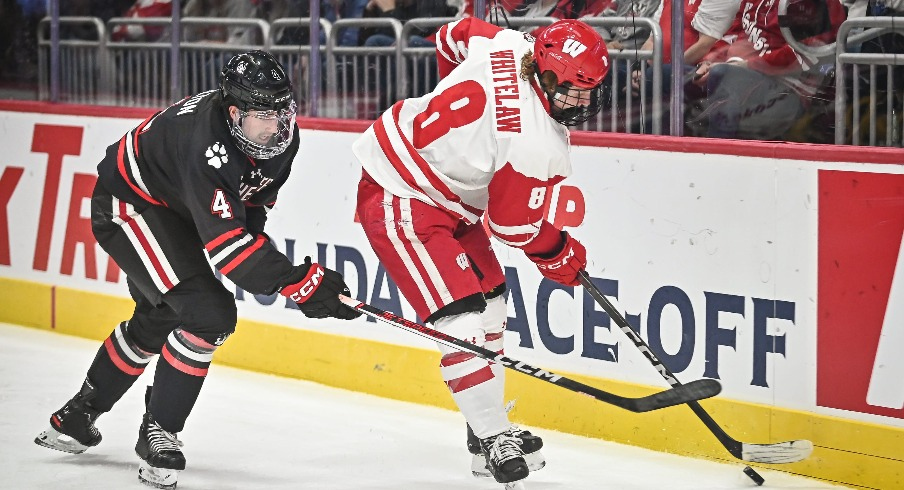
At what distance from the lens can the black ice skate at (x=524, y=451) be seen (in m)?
3.96

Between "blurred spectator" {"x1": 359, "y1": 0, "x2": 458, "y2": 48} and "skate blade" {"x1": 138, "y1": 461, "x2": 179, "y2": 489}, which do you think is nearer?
"skate blade" {"x1": 138, "y1": 461, "x2": 179, "y2": 489}

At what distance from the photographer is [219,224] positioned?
358cm

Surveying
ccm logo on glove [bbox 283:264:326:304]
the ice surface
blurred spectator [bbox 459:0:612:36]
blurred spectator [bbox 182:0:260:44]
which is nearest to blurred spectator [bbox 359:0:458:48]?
blurred spectator [bbox 459:0:612:36]

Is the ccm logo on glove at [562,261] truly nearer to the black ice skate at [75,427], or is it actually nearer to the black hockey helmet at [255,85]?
the black hockey helmet at [255,85]

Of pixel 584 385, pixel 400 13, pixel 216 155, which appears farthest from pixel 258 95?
pixel 400 13

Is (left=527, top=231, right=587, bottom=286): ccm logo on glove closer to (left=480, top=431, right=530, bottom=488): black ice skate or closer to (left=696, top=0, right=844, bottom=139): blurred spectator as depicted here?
(left=480, top=431, right=530, bottom=488): black ice skate

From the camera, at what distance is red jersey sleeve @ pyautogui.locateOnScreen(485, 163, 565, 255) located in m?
A: 3.52

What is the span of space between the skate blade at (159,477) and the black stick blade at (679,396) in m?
1.27

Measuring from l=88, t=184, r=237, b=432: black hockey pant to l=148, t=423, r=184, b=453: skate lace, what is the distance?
0.09 feet

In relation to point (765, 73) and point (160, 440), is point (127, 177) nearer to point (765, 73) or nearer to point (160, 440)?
point (160, 440)

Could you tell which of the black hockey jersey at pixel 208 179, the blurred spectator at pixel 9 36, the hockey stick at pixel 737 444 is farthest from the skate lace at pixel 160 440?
the blurred spectator at pixel 9 36

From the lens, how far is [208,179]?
3592 mm

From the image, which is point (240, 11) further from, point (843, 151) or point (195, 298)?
point (843, 151)

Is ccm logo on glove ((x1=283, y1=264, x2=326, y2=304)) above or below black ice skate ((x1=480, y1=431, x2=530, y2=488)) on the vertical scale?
above
